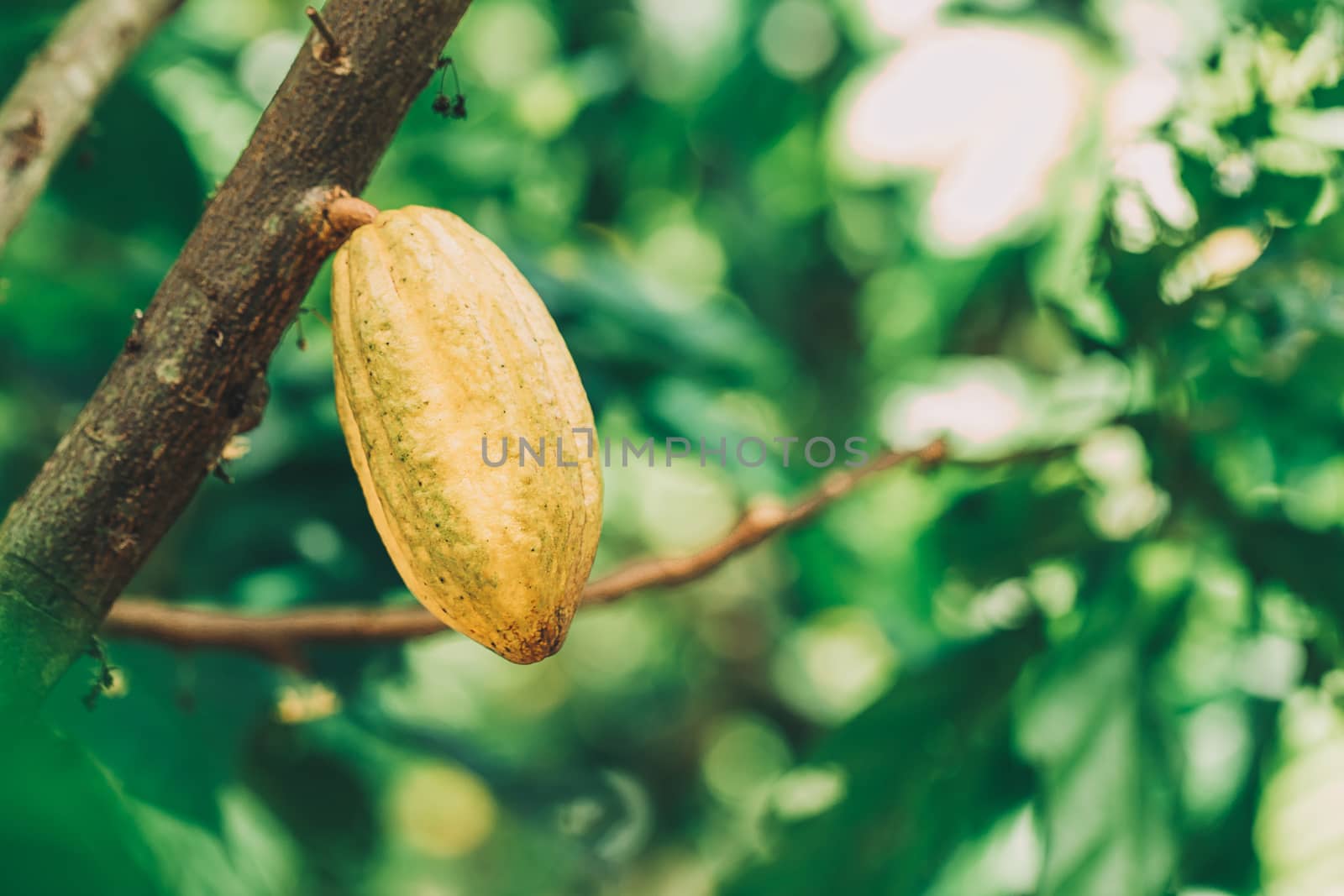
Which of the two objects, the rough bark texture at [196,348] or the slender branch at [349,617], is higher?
the rough bark texture at [196,348]

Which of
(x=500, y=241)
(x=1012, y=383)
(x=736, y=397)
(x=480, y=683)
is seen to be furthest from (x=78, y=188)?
(x=480, y=683)

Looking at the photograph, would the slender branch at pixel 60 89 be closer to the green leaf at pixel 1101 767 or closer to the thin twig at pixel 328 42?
the thin twig at pixel 328 42

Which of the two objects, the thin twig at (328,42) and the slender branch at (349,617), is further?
the slender branch at (349,617)

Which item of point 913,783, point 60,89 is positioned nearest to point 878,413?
point 913,783

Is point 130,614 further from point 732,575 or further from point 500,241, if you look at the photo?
point 732,575

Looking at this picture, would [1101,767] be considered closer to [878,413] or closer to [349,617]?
[349,617]

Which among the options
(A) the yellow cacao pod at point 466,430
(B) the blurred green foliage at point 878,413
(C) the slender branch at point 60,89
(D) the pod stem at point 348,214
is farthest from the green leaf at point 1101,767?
(C) the slender branch at point 60,89

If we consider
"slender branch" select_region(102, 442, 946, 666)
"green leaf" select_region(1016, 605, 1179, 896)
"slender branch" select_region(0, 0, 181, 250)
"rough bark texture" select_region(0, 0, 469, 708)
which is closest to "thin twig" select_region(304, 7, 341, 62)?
"rough bark texture" select_region(0, 0, 469, 708)
